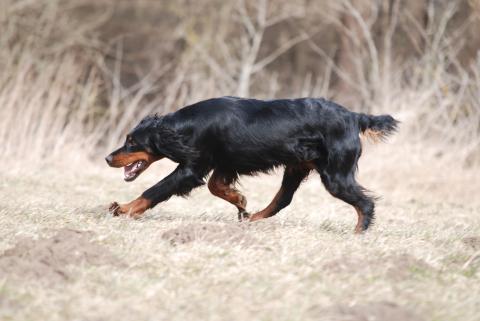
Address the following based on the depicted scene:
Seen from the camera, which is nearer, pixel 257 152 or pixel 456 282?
pixel 456 282

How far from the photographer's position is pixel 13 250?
402 cm

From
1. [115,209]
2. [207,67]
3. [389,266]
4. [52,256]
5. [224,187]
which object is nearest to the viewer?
[52,256]

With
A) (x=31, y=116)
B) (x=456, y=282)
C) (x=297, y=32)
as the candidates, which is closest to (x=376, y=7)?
(x=297, y=32)

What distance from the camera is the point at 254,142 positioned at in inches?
211

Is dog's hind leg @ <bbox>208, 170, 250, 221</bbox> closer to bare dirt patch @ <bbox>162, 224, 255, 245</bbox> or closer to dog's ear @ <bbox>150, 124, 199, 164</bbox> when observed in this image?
dog's ear @ <bbox>150, 124, 199, 164</bbox>

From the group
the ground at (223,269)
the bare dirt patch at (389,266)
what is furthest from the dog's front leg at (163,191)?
the bare dirt patch at (389,266)

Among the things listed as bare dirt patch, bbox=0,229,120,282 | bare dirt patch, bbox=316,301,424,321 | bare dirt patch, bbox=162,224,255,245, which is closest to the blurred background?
bare dirt patch, bbox=162,224,255,245

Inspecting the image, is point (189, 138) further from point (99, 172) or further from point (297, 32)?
point (297, 32)

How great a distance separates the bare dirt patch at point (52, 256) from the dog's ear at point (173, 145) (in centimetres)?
134

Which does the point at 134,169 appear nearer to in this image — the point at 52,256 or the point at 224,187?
the point at 224,187

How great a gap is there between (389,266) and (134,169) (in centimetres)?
235

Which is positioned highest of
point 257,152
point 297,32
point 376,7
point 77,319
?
point 297,32

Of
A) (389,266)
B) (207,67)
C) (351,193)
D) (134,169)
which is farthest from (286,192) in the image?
(207,67)

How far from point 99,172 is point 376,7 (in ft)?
21.1
